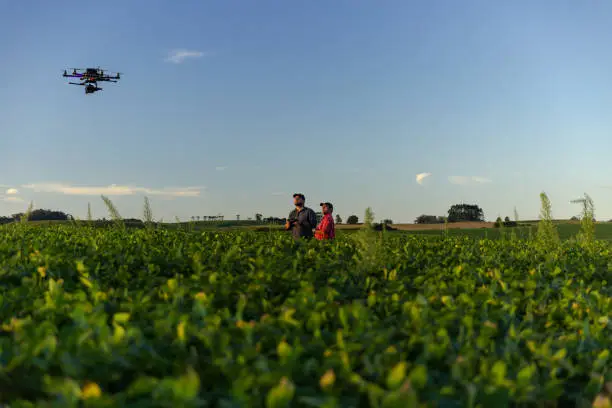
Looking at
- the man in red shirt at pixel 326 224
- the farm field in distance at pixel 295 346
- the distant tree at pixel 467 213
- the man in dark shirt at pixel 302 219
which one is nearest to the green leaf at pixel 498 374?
the farm field in distance at pixel 295 346

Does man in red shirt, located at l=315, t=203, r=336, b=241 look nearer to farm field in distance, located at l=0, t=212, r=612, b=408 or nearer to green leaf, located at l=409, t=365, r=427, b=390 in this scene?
farm field in distance, located at l=0, t=212, r=612, b=408

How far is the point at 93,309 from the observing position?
11.2ft

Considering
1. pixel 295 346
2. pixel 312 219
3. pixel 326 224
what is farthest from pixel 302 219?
pixel 295 346

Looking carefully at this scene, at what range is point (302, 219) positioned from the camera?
1373cm

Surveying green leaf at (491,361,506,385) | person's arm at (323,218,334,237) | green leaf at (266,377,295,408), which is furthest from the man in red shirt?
green leaf at (266,377,295,408)

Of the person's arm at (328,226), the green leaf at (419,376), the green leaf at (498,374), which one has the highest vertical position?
the person's arm at (328,226)

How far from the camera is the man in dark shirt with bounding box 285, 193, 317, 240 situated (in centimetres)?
1375

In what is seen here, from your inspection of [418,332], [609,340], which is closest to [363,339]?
[418,332]

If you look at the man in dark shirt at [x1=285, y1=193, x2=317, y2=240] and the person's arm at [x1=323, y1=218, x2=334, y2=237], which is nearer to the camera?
the person's arm at [x1=323, y1=218, x2=334, y2=237]

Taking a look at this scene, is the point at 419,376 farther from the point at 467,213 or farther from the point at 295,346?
the point at 467,213

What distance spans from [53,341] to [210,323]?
0.87m

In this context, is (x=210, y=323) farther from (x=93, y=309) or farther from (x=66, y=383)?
(x=66, y=383)

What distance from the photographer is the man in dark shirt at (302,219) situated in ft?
45.1

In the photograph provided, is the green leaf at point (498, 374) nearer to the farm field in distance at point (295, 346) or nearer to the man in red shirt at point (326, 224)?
the farm field in distance at point (295, 346)
